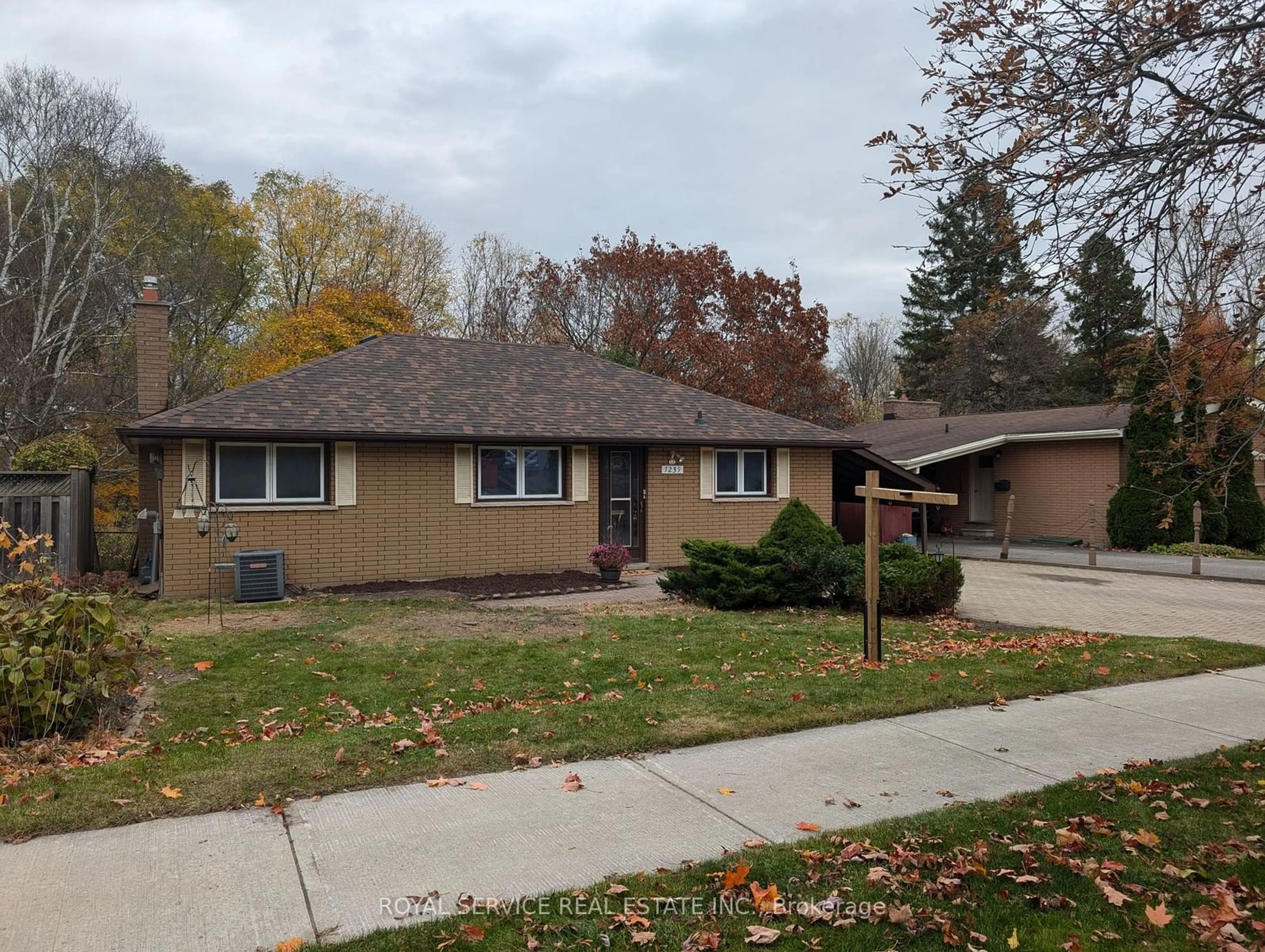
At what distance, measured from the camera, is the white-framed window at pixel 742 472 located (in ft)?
56.3

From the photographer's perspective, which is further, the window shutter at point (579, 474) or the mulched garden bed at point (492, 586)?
the window shutter at point (579, 474)

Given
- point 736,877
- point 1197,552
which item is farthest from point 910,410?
point 736,877

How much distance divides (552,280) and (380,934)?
33.5 m

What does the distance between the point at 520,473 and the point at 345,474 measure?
3.10 meters

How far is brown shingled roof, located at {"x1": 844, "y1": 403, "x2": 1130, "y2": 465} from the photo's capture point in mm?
23344

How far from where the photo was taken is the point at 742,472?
17391 millimetres

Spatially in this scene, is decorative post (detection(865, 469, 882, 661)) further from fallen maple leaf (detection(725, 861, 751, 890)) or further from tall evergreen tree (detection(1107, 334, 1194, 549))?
tall evergreen tree (detection(1107, 334, 1194, 549))

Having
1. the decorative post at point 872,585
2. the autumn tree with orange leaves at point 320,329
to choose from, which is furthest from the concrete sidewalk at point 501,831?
the autumn tree with orange leaves at point 320,329

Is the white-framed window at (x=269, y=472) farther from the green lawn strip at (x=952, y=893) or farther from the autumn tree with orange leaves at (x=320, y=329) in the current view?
the autumn tree with orange leaves at (x=320, y=329)

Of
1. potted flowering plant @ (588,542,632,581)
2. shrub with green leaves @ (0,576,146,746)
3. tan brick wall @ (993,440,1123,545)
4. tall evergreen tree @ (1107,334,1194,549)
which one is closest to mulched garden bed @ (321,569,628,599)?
potted flowering plant @ (588,542,632,581)

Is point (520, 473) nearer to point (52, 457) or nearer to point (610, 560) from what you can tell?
point (610, 560)

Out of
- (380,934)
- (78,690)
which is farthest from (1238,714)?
(78,690)

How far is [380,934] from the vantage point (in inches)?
124

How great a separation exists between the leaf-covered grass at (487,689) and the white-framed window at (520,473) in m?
4.63
